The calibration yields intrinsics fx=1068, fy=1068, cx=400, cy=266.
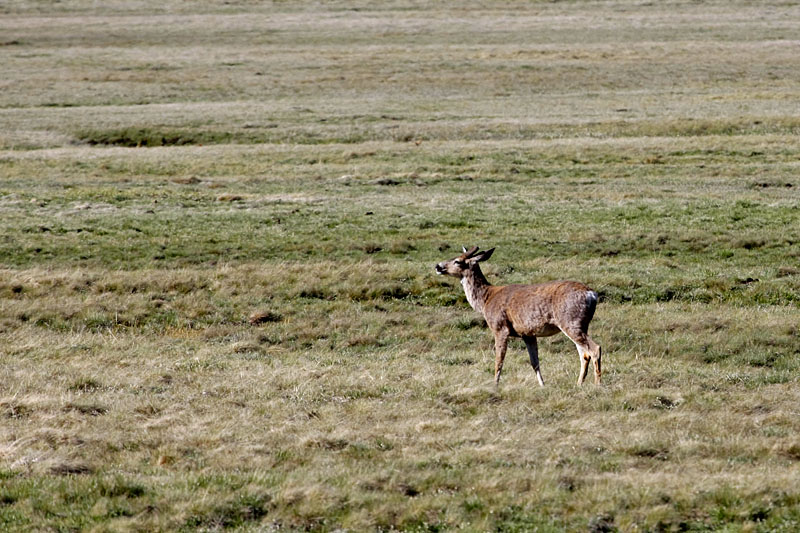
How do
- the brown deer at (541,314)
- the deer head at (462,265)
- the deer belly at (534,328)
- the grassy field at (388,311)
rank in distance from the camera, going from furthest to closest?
the deer head at (462,265), the deer belly at (534,328), the brown deer at (541,314), the grassy field at (388,311)

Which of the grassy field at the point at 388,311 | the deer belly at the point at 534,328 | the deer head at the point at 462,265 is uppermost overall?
the deer head at the point at 462,265

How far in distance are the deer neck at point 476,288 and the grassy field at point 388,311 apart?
1179 mm

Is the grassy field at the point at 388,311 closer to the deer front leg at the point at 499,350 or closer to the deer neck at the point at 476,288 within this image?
the deer front leg at the point at 499,350

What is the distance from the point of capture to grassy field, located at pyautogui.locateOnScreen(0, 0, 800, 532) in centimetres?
1093

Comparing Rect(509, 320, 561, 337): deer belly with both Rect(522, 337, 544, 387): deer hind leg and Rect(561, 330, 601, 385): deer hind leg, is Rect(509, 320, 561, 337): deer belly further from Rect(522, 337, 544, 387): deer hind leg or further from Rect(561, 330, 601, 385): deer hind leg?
Rect(561, 330, 601, 385): deer hind leg

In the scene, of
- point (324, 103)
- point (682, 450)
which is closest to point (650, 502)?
point (682, 450)

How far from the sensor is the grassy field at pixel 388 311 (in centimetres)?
1093

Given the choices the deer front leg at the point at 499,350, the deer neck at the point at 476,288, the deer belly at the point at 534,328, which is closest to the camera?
the deer belly at the point at 534,328

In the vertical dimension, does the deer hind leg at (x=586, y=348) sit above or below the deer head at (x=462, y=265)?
below

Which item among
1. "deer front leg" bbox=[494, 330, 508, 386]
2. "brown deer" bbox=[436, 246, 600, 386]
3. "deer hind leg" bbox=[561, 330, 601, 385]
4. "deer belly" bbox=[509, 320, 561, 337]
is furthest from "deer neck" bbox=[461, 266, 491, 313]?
"deer hind leg" bbox=[561, 330, 601, 385]

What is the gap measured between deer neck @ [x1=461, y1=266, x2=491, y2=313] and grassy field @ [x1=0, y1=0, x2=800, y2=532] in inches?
46.4

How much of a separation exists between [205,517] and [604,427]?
5.22 m

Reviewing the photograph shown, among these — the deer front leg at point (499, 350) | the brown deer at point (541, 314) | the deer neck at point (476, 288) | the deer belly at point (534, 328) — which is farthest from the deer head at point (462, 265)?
the deer belly at point (534, 328)

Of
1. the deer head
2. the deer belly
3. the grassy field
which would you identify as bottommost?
the grassy field
